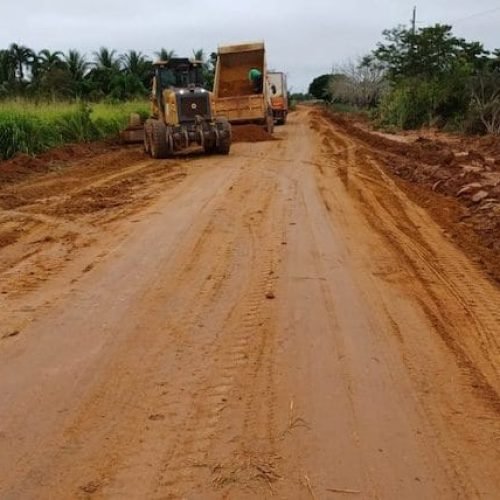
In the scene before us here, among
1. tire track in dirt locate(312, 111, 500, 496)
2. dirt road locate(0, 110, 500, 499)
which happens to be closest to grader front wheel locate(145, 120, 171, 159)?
tire track in dirt locate(312, 111, 500, 496)

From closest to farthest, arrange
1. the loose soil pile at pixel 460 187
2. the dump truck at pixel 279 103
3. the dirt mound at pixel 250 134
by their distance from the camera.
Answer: the loose soil pile at pixel 460 187 → the dirt mound at pixel 250 134 → the dump truck at pixel 279 103

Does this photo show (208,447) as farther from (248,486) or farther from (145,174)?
(145,174)

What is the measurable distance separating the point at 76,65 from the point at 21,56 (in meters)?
9.35

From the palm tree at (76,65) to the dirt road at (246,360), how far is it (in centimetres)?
4496

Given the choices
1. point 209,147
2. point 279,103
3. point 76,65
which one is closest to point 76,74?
point 76,65

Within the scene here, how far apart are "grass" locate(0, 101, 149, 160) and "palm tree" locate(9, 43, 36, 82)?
34685 mm

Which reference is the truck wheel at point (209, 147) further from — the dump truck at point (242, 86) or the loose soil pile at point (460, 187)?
Answer: the dump truck at point (242, 86)

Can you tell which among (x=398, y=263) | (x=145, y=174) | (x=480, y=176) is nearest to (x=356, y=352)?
(x=398, y=263)

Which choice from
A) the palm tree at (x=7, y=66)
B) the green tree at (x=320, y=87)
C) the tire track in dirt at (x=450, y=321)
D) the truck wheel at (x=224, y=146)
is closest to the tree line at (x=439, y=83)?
the truck wheel at (x=224, y=146)

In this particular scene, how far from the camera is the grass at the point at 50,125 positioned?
17547 millimetres

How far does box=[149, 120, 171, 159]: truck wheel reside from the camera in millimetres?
16734

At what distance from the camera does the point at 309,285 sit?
6.14 m

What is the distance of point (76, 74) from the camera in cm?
5103

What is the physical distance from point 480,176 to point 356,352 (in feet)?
29.5
